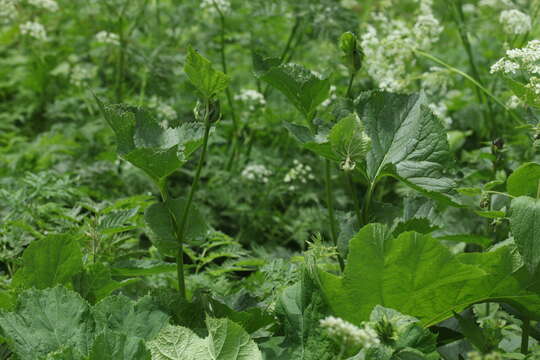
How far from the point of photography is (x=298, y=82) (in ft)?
4.50

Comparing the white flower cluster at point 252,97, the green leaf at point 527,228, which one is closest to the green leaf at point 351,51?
the green leaf at point 527,228

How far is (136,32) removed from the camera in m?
3.88

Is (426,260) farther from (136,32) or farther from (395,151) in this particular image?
(136,32)

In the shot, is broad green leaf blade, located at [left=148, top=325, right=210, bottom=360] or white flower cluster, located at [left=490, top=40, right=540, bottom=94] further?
white flower cluster, located at [left=490, top=40, right=540, bottom=94]

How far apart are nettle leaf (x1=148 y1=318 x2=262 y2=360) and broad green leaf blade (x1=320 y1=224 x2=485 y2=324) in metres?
0.19

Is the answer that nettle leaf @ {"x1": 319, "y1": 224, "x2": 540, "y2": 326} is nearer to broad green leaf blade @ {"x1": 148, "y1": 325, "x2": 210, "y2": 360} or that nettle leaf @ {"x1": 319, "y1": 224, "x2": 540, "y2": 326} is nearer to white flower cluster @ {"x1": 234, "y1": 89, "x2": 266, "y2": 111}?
broad green leaf blade @ {"x1": 148, "y1": 325, "x2": 210, "y2": 360}

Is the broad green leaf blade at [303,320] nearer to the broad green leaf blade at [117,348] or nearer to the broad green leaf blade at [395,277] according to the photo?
the broad green leaf blade at [395,277]

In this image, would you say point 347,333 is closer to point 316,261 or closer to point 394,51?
point 316,261

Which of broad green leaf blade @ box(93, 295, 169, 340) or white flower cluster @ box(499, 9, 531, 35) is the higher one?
white flower cluster @ box(499, 9, 531, 35)

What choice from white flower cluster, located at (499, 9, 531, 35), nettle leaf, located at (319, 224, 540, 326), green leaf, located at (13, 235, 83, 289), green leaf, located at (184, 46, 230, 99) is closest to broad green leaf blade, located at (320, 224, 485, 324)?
nettle leaf, located at (319, 224, 540, 326)

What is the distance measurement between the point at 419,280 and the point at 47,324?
26.4 inches

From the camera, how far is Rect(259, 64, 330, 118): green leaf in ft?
4.46

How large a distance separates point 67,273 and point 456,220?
1.34 meters

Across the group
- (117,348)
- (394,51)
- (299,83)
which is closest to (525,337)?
(299,83)
